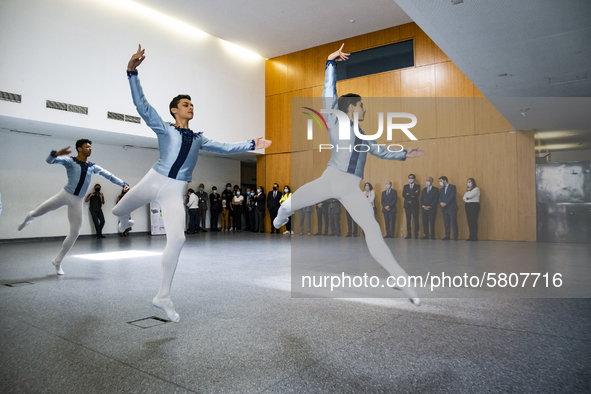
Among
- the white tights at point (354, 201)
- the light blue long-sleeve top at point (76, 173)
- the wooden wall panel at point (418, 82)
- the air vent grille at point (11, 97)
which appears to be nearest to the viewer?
the white tights at point (354, 201)

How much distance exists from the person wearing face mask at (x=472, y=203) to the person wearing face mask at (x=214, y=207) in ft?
34.4

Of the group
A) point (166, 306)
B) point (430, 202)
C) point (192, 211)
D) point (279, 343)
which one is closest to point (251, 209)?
point (192, 211)

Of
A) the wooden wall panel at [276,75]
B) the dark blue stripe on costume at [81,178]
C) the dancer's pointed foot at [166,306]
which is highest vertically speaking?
the wooden wall panel at [276,75]

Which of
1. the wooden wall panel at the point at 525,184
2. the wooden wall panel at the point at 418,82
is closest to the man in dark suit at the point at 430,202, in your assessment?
the wooden wall panel at the point at 525,184

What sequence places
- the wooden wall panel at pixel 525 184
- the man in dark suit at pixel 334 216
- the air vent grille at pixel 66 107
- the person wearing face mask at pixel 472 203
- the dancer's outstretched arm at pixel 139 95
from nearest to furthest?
the dancer's outstretched arm at pixel 139 95
the person wearing face mask at pixel 472 203
the wooden wall panel at pixel 525 184
the air vent grille at pixel 66 107
the man in dark suit at pixel 334 216

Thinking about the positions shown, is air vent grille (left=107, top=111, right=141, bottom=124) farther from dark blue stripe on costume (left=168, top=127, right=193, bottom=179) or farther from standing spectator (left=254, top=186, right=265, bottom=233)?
dark blue stripe on costume (left=168, top=127, right=193, bottom=179)

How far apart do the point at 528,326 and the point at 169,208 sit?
9.67 ft

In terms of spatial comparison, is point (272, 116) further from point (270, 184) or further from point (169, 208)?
point (169, 208)

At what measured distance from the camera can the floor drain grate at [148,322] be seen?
3180mm

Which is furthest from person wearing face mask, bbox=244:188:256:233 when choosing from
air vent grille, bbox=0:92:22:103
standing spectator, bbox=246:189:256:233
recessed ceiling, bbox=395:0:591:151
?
recessed ceiling, bbox=395:0:591:151

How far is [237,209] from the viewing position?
16.0 meters

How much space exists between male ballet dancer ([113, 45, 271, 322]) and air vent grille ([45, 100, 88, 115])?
25.9 feet

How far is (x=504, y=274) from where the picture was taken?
514 centimetres

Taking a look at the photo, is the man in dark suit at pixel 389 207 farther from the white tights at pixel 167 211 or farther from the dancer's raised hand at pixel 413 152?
the white tights at pixel 167 211
